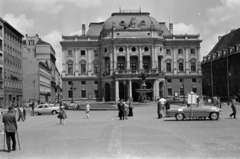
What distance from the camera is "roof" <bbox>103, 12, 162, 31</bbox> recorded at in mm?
90938

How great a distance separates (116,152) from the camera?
13.5 metres

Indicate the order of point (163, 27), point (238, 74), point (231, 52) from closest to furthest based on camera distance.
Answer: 1. point (238, 74)
2. point (231, 52)
3. point (163, 27)

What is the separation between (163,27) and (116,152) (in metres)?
91.1

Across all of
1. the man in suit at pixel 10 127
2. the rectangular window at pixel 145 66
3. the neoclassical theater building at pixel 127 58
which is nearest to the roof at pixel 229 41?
the neoclassical theater building at pixel 127 58

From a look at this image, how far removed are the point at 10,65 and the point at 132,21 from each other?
103ft

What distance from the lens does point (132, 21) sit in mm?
90812

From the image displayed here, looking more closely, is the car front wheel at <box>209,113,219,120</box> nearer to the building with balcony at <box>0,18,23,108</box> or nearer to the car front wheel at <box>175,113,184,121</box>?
the car front wheel at <box>175,113,184,121</box>

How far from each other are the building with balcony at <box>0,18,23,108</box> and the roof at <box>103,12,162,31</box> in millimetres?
22917

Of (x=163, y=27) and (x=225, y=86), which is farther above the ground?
(x=163, y=27)

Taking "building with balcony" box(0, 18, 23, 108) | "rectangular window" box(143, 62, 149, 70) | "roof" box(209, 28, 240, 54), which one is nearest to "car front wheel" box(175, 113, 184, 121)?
"building with balcony" box(0, 18, 23, 108)

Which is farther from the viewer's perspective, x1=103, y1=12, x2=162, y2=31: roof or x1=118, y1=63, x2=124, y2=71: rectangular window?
x1=118, y1=63, x2=124, y2=71: rectangular window

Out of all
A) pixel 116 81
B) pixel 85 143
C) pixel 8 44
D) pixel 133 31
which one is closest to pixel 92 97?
pixel 116 81

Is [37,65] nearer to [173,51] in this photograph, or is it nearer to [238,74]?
[173,51]

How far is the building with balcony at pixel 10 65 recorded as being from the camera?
71.8 meters
